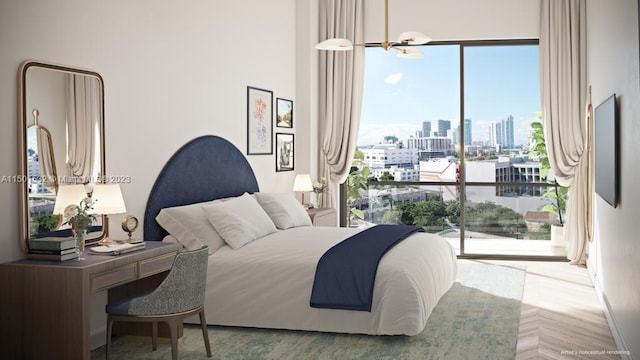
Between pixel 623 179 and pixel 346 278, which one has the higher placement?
pixel 623 179

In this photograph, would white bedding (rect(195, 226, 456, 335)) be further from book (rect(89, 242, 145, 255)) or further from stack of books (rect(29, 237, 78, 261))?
stack of books (rect(29, 237, 78, 261))

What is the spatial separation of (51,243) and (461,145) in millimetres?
5402

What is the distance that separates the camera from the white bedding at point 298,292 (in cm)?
458

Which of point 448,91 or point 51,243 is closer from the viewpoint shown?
point 51,243

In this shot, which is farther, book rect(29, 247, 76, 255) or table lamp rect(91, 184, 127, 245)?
table lamp rect(91, 184, 127, 245)

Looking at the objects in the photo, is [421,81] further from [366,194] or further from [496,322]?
[496,322]

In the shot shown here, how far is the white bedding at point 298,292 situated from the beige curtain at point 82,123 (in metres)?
1.18

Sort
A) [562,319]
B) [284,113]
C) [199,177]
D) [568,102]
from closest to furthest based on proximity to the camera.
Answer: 1. [562,319]
2. [199,177]
3. [568,102]
4. [284,113]

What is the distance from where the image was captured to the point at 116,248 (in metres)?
4.08

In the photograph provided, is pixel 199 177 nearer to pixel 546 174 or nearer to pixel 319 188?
pixel 319 188

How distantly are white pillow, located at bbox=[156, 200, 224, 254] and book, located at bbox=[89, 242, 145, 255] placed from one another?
2.62 feet

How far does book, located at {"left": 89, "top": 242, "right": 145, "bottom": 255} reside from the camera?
4.01 meters

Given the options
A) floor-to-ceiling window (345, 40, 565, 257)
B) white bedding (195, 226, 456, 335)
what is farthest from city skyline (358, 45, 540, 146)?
white bedding (195, 226, 456, 335)

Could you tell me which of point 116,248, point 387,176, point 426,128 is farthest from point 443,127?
point 116,248
